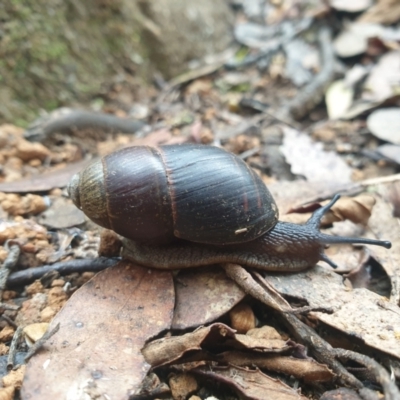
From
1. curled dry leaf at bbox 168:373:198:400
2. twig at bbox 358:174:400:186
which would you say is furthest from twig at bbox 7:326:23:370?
twig at bbox 358:174:400:186

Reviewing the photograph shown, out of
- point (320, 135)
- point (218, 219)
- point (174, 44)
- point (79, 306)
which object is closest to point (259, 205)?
point (218, 219)

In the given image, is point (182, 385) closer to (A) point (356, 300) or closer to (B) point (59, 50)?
(A) point (356, 300)

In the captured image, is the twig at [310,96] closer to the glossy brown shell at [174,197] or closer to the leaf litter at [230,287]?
the leaf litter at [230,287]

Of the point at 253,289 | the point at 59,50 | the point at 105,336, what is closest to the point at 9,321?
the point at 105,336

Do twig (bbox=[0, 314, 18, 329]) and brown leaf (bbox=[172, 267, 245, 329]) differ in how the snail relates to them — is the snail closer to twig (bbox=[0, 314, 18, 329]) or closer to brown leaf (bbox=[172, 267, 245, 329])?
brown leaf (bbox=[172, 267, 245, 329])

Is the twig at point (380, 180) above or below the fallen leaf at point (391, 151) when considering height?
below

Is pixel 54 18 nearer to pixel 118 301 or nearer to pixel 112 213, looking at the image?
pixel 112 213

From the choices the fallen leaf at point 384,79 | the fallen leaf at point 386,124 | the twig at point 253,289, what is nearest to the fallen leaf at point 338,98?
the fallen leaf at point 384,79
